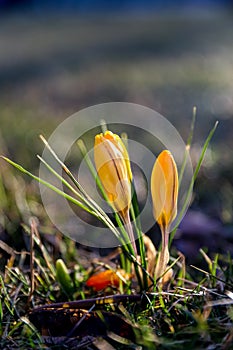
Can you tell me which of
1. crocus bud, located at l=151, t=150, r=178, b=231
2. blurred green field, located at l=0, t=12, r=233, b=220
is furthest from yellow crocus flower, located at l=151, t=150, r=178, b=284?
blurred green field, located at l=0, t=12, r=233, b=220

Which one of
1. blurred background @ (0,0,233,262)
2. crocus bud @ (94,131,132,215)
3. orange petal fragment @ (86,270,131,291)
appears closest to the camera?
crocus bud @ (94,131,132,215)

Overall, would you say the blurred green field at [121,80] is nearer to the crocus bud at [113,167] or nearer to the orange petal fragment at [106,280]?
the orange petal fragment at [106,280]

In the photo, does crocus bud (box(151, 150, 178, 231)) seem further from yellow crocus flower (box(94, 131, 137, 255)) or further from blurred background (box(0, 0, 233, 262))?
blurred background (box(0, 0, 233, 262))

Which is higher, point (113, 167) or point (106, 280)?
point (113, 167)

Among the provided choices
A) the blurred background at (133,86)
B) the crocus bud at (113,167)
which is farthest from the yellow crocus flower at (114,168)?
the blurred background at (133,86)

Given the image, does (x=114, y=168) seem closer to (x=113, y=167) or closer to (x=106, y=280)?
(x=113, y=167)

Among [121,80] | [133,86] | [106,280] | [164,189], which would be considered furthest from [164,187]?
[121,80]
